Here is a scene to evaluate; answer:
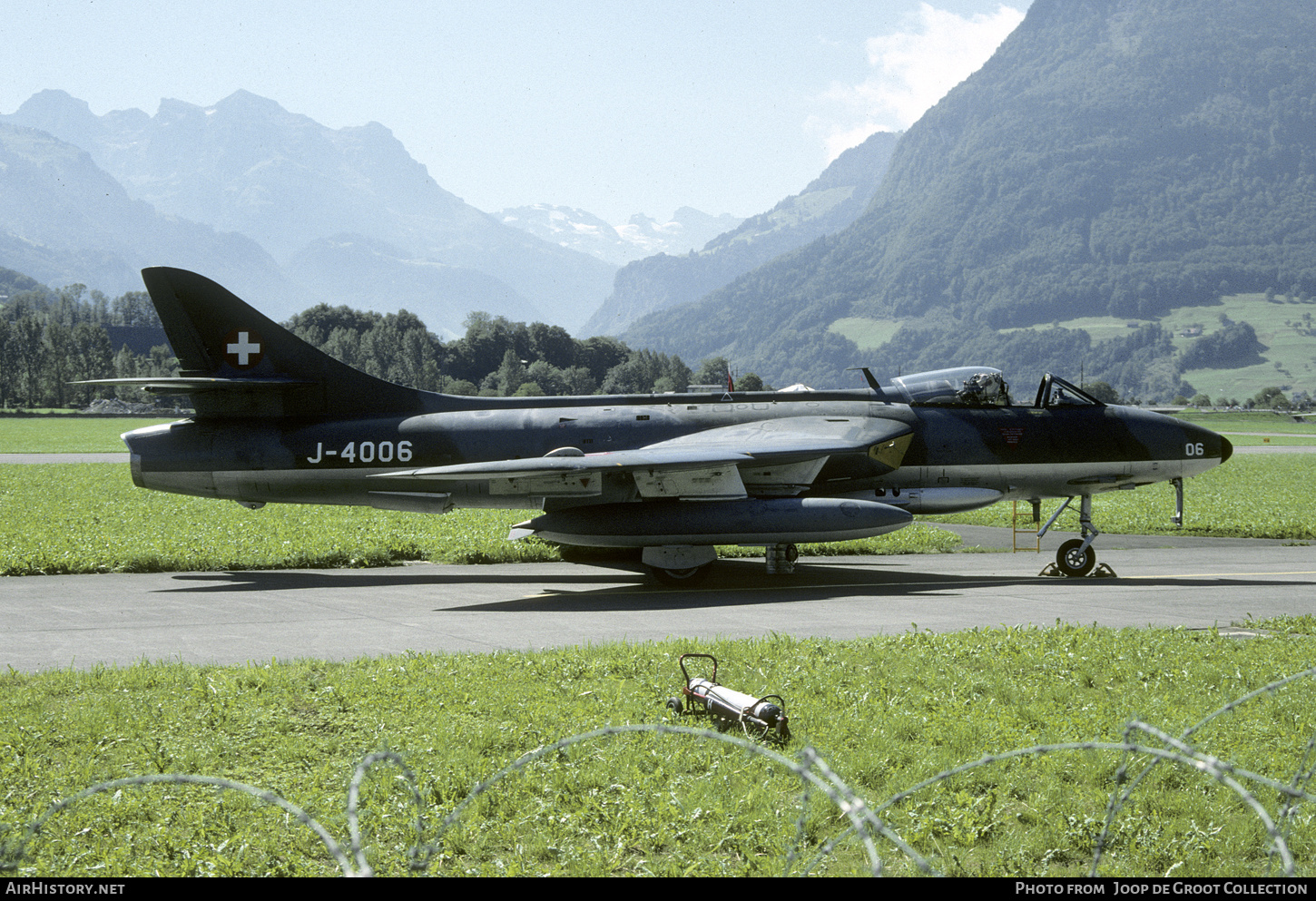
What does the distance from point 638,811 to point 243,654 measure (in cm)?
606

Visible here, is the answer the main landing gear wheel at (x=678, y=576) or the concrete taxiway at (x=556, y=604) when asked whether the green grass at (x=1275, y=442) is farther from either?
the main landing gear wheel at (x=678, y=576)

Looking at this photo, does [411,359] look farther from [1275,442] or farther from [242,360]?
[242,360]

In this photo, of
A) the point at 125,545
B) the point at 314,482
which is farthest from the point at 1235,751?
the point at 125,545

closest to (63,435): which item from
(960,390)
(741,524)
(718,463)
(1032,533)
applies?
(1032,533)

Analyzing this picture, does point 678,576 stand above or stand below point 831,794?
below

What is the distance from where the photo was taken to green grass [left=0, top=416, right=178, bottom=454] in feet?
195

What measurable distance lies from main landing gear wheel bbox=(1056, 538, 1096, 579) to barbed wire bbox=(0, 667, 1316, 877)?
30.9 ft

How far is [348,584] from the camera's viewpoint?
51.1 feet

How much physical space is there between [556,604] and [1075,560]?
864 centimetres

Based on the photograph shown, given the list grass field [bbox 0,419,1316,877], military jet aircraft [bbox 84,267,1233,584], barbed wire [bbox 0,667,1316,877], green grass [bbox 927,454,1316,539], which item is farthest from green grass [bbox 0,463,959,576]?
barbed wire [bbox 0,667,1316,877]

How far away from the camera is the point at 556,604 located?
13859mm

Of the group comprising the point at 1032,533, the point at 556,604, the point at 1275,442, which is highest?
the point at 556,604

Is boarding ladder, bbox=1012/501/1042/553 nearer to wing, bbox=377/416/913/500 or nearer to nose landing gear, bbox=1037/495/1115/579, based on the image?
nose landing gear, bbox=1037/495/1115/579

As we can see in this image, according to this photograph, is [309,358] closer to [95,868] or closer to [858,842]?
[95,868]
